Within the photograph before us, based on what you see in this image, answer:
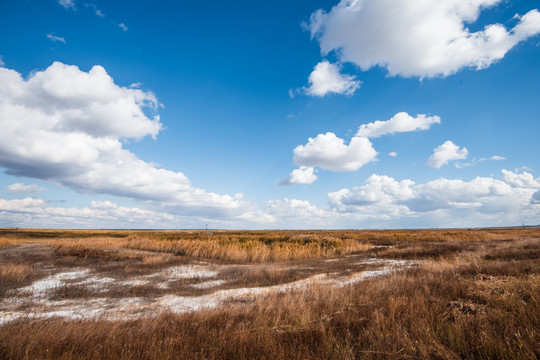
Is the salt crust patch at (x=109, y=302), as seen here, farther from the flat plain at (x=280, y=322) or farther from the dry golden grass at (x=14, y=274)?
the dry golden grass at (x=14, y=274)

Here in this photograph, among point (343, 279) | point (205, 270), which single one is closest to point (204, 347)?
point (343, 279)

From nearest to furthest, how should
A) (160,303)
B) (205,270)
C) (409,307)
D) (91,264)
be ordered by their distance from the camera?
(409,307) → (160,303) → (205,270) → (91,264)

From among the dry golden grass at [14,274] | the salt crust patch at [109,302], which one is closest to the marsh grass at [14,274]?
the dry golden grass at [14,274]

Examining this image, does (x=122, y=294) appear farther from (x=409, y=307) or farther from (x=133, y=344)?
(x=409, y=307)

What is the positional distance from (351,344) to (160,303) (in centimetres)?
652

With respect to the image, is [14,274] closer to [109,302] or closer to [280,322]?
[109,302]

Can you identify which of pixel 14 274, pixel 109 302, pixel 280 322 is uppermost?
pixel 280 322

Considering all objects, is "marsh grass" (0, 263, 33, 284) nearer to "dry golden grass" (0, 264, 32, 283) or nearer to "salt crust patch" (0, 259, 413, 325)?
"dry golden grass" (0, 264, 32, 283)

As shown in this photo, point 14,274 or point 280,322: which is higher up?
point 280,322

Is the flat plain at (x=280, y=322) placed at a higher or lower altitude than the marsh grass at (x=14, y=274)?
higher

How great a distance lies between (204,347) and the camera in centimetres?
434

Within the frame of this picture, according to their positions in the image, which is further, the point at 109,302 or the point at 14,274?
the point at 14,274

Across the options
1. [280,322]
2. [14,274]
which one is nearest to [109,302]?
[280,322]

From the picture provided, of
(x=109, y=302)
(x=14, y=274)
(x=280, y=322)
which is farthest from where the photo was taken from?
(x=14, y=274)
